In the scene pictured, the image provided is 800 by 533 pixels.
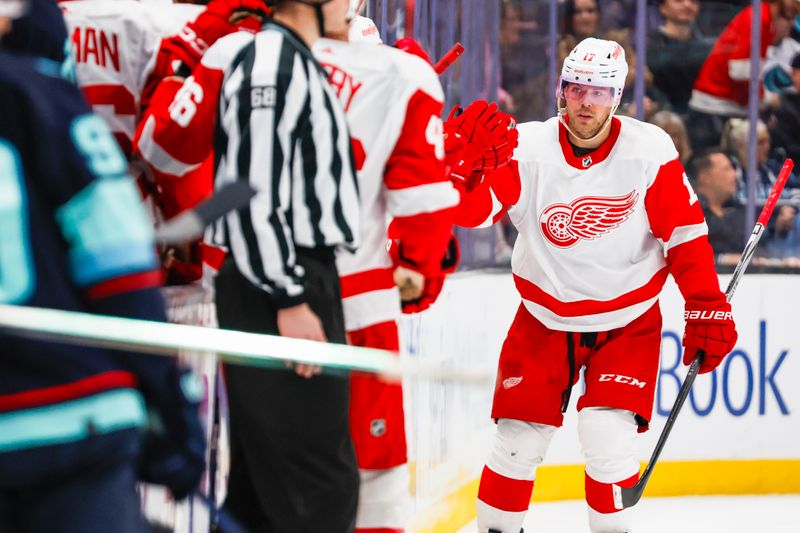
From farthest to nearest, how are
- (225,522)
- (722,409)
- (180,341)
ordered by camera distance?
(722,409), (225,522), (180,341)

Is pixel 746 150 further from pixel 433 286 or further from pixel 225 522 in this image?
pixel 225 522

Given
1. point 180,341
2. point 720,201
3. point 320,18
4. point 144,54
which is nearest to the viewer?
point 180,341

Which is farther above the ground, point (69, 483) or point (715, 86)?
point (69, 483)

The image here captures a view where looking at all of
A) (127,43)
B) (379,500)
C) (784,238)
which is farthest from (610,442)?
Answer: (784,238)

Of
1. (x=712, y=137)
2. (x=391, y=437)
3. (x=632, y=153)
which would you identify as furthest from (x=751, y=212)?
(x=391, y=437)

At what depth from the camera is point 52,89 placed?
1247 millimetres

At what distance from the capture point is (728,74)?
5.21 metres

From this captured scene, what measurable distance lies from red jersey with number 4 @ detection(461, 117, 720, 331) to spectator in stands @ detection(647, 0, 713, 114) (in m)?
2.11

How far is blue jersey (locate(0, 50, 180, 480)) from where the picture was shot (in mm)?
1201

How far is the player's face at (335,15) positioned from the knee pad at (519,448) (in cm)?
137

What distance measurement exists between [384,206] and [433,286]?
0.47 ft

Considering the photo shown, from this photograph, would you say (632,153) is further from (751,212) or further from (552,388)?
(751,212)

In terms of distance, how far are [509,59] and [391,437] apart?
9.52 feet

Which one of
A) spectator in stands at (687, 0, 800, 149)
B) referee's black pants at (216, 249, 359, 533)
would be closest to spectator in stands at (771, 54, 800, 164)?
spectator in stands at (687, 0, 800, 149)
